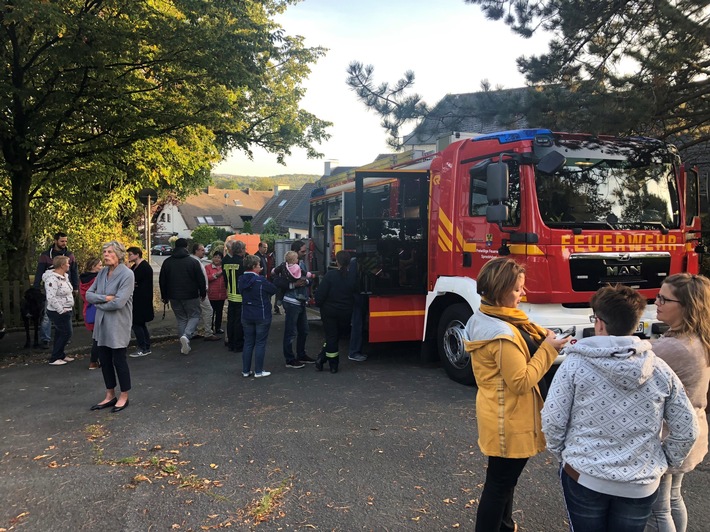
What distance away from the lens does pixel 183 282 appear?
841 centimetres

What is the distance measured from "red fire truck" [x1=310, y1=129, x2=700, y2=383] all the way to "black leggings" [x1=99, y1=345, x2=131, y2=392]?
3111 millimetres

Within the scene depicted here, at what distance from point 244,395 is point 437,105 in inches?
279

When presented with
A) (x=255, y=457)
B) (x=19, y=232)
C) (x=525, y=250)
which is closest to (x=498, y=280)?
(x=255, y=457)

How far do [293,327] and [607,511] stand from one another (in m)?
5.59

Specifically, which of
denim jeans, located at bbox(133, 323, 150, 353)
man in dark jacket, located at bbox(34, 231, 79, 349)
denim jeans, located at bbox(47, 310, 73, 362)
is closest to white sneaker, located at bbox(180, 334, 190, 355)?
denim jeans, located at bbox(133, 323, 150, 353)

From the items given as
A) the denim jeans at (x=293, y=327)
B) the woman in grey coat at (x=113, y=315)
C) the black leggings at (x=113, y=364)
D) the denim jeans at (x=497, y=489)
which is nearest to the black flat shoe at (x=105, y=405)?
the woman in grey coat at (x=113, y=315)

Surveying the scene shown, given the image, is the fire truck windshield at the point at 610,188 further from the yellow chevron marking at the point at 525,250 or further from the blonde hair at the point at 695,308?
the blonde hair at the point at 695,308

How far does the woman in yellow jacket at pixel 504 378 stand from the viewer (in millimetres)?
2527

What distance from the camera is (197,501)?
3590 mm

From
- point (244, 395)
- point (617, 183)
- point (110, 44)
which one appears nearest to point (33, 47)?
point (110, 44)

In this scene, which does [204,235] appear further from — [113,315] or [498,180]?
[498,180]

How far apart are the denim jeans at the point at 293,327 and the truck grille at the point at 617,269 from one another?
12.0ft

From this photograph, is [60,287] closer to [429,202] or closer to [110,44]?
[110,44]

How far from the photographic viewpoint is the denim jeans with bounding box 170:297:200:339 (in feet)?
28.0
